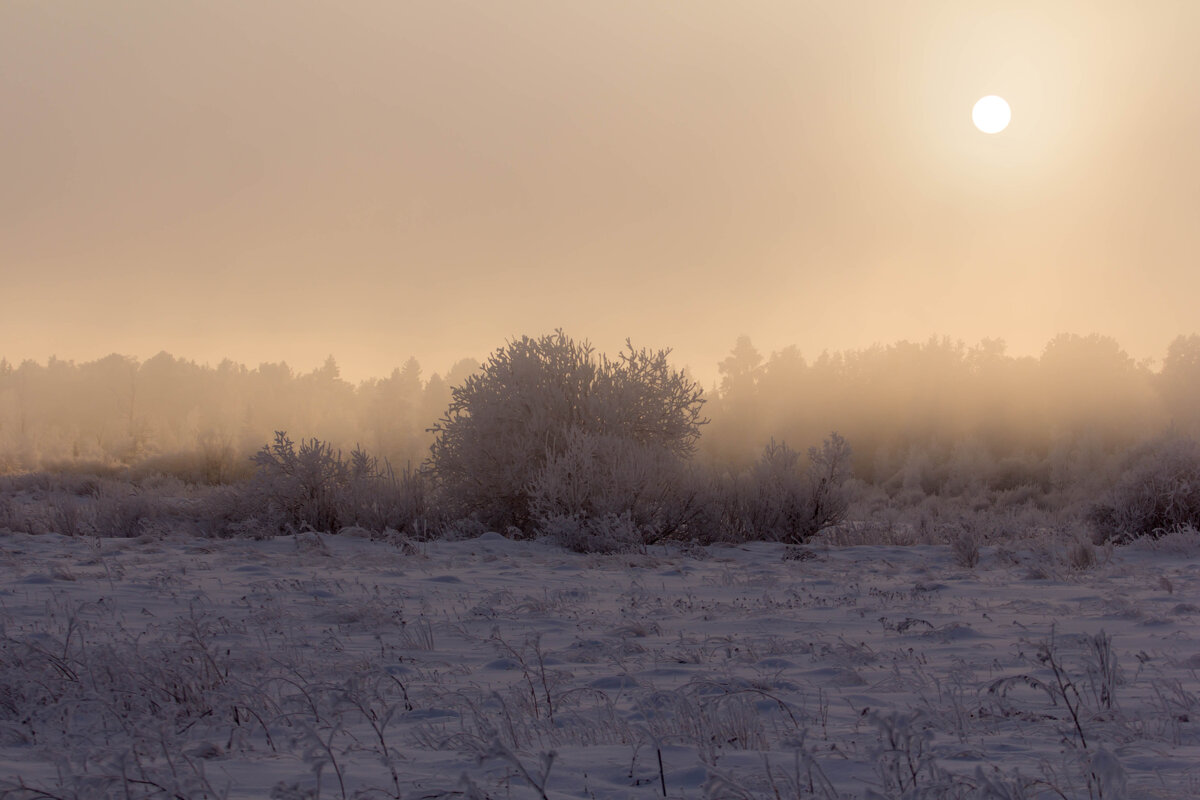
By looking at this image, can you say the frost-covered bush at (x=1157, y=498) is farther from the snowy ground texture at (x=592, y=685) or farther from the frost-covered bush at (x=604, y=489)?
the frost-covered bush at (x=604, y=489)

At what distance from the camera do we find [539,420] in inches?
515

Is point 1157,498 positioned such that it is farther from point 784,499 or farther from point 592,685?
point 592,685

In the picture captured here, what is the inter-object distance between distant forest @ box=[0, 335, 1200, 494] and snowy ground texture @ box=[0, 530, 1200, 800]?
14845 millimetres

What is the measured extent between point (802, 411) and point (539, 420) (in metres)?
34.2

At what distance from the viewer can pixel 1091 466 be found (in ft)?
94.6

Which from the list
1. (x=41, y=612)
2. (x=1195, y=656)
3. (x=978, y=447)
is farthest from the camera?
(x=978, y=447)

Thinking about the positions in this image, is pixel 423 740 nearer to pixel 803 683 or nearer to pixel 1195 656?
pixel 803 683

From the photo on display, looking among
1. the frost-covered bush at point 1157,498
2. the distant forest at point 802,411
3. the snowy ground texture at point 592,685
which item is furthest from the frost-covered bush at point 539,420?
the distant forest at point 802,411

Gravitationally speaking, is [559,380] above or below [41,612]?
above

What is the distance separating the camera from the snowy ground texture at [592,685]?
7.64 ft

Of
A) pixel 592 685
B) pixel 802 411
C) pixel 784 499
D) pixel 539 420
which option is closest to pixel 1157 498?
pixel 784 499

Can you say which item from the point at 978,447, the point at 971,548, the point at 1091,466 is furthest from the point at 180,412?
the point at 971,548

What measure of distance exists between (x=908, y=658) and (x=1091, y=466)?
29516 mm

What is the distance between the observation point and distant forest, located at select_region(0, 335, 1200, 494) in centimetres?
3206
